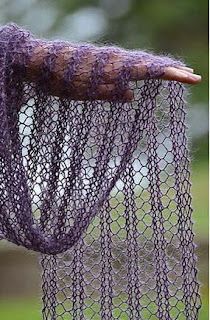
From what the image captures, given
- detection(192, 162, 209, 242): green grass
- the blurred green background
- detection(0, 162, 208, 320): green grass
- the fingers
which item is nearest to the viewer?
the fingers

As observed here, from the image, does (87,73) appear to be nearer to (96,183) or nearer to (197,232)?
(96,183)

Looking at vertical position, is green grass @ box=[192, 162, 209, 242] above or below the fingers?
above

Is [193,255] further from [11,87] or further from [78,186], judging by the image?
[11,87]

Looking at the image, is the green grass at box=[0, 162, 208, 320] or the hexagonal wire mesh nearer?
the hexagonal wire mesh

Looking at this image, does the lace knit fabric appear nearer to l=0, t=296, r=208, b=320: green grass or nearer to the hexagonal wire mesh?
the hexagonal wire mesh

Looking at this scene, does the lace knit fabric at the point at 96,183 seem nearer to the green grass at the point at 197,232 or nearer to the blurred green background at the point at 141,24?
the green grass at the point at 197,232

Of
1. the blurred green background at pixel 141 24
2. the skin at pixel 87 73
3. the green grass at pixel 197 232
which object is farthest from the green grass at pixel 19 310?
the skin at pixel 87 73

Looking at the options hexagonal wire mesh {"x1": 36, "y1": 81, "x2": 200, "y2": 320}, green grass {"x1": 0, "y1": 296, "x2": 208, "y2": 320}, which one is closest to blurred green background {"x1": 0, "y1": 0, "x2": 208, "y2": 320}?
green grass {"x1": 0, "y1": 296, "x2": 208, "y2": 320}

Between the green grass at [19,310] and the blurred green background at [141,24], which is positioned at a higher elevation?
the blurred green background at [141,24]

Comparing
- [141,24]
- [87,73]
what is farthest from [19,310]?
[87,73]
